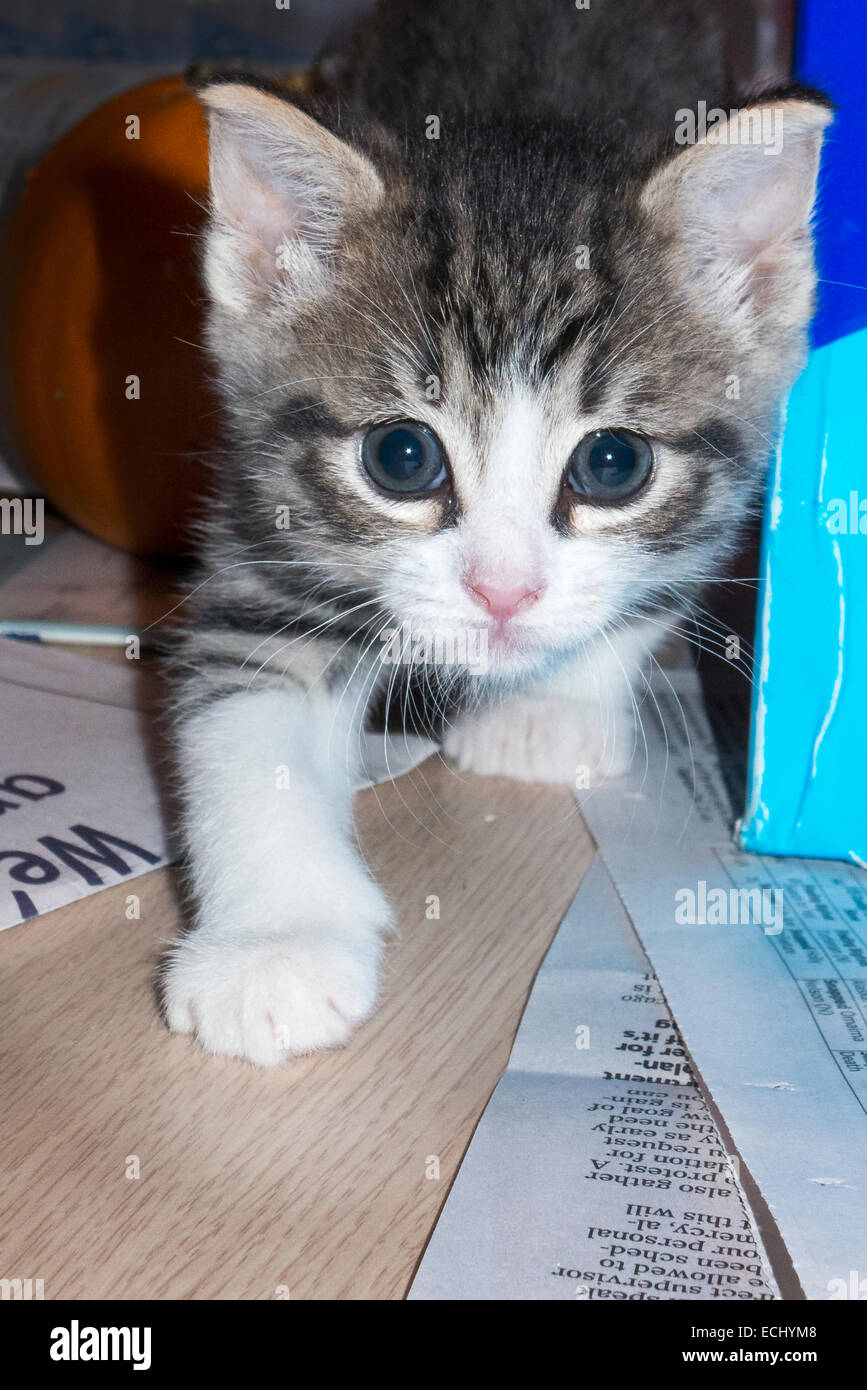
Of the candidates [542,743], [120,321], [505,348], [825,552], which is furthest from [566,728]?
[120,321]

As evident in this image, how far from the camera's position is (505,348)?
3.87ft

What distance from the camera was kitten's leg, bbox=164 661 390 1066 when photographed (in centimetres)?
102

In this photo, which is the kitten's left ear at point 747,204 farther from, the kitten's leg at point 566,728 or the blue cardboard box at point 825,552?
the kitten's leg at point 566,728

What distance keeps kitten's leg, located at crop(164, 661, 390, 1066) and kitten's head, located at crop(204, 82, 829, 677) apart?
166mm

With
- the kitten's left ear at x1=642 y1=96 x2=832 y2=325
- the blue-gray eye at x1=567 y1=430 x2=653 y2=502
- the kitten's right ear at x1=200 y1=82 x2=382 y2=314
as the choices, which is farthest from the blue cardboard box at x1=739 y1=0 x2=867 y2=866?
the kitten's right ear at x1=200 y1=82 x2=382 y2=314

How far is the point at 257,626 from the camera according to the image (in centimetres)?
143

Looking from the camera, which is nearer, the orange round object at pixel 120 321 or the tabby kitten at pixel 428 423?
the tabby kitten at pixel 428 423

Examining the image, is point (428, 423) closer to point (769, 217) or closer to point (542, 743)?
point (769, 217)

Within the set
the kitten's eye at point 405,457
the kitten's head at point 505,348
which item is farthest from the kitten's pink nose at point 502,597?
the kitten's eye at point 405,457

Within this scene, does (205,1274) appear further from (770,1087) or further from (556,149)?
(556,149)

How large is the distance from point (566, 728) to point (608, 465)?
453 mm

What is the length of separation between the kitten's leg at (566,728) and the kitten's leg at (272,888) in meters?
0.21

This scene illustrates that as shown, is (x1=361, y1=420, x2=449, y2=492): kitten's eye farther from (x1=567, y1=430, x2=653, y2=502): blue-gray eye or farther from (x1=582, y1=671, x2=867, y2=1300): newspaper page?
(x1=582, y1=671, x2=867, y2=1300): newspaper page

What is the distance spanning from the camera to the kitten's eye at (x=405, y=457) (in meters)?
1.17
